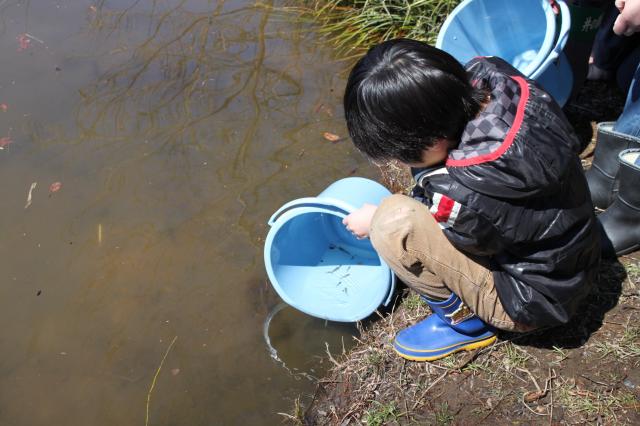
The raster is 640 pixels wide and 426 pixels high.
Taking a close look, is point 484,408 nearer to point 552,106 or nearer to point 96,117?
point 552,106

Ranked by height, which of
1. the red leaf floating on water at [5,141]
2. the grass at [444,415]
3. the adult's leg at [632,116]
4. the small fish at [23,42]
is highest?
the adult's leg at [632,116]

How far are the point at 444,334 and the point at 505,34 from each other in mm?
1462

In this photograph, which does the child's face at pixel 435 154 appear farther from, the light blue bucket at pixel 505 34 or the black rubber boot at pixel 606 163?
the light blue bucket at pixel 505 34

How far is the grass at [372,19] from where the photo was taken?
3471 mm

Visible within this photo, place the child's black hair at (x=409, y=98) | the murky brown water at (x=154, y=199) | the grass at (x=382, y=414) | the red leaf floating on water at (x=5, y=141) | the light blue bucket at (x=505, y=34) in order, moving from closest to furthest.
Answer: the child's black hair at (x=409, y=98) → the grass at (x=382, y=414) → the murky brown water at (x=154, y=199) → the light blue bucket at (x=505, y=34) → the red leaf floating on water at (x=5, y=141)

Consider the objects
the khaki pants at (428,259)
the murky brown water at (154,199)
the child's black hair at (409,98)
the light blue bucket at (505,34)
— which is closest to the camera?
the child's black hair at (409,98)

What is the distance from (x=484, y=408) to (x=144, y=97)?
2.60 m

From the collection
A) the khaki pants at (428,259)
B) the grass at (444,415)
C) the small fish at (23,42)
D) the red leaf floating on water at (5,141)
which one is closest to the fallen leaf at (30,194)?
the red leaf floating on water at (5,141)

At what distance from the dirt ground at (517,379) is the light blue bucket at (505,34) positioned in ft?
2.80

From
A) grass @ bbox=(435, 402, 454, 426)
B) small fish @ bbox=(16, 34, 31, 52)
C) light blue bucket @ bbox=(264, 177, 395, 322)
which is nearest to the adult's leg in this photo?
light blue bucket @ bbox=(264, 177, 395, 322)

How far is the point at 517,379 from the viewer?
1913 millimetres

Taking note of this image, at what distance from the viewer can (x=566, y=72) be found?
2.54m

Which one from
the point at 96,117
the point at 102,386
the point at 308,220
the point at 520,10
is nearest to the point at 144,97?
the point at 96,117

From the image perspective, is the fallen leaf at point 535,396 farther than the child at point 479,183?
Yes
